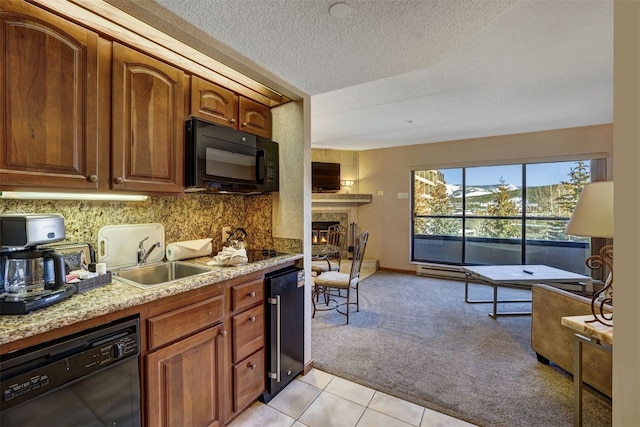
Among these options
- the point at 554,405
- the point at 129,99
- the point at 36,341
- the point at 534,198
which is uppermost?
the point at 129,99

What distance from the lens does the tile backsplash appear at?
60.2 inches

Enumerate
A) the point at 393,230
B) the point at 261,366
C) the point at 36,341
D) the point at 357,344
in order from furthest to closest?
the point at 393,230
the point at 357,344
the point at 261,366
the point at 36,341

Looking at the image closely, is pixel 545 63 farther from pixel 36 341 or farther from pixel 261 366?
pixel 36 341

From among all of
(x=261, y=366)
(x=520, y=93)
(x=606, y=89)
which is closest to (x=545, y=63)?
(x=520, y=93)

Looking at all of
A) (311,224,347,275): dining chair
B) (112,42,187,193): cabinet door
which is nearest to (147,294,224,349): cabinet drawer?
(112,42,187,193): cabinet door

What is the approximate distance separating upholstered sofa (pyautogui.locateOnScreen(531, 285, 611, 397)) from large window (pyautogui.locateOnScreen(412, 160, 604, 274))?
9.25 feet

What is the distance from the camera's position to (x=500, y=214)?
494cm

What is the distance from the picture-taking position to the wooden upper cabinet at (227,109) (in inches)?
70.9

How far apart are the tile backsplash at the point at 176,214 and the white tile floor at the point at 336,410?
1.13 metres

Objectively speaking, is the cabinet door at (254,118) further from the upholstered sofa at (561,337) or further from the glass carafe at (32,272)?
the upholstered sofa at (561,337)

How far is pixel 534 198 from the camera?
468 centimetres

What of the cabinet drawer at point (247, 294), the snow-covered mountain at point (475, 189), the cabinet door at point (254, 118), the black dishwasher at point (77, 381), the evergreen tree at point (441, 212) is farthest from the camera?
the evergreen tree at point (441, 212)

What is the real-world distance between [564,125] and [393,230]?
3.13 meters

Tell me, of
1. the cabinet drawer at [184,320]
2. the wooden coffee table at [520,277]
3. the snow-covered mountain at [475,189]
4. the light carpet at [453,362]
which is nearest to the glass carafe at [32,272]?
the cabinet drawer at [184,320]
